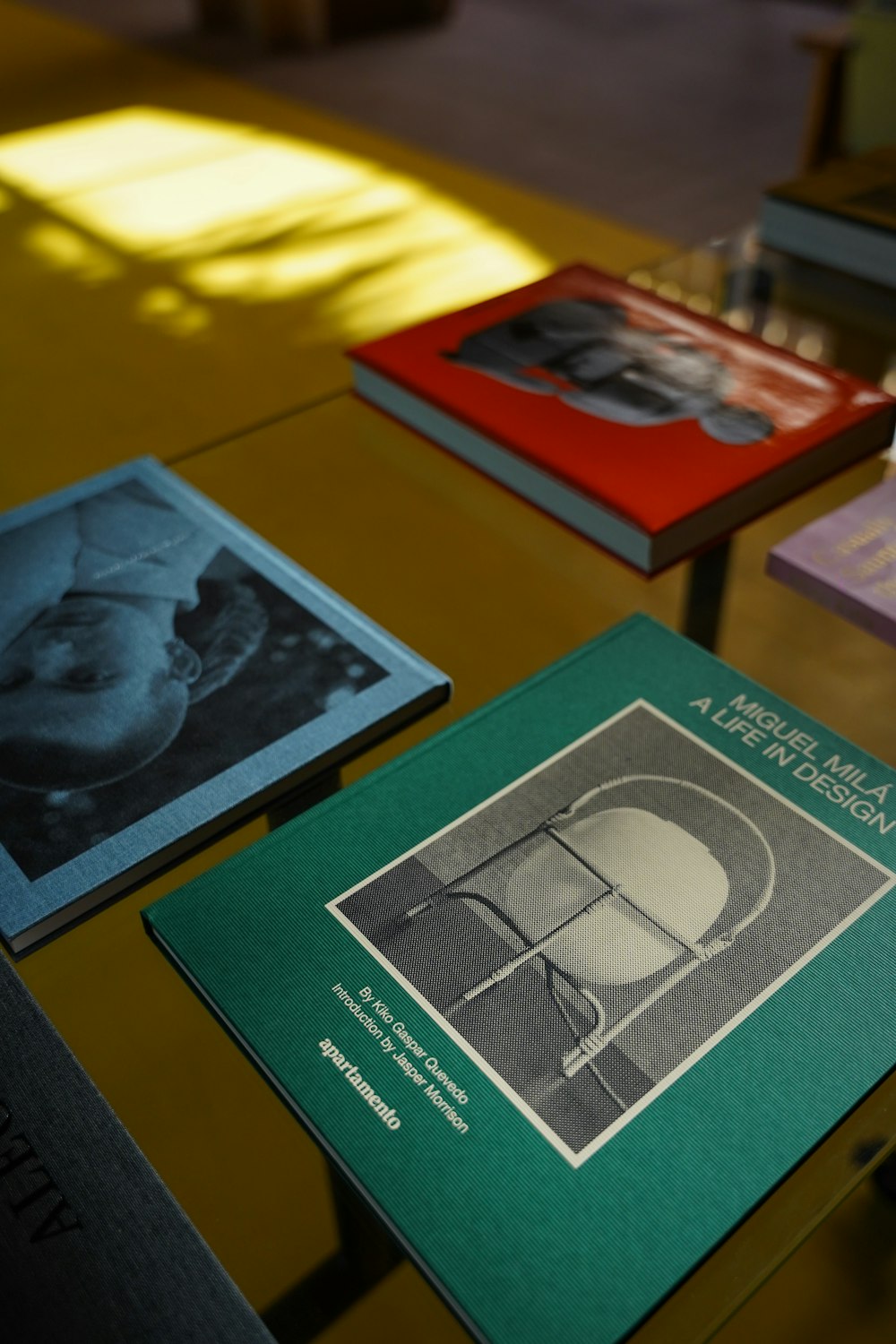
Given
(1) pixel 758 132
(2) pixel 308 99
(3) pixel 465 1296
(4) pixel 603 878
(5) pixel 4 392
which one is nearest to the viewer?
(3) pixel 465 1296

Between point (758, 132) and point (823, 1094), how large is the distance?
2.50 m

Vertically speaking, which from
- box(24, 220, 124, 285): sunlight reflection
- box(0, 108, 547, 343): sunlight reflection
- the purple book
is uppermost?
the purple book

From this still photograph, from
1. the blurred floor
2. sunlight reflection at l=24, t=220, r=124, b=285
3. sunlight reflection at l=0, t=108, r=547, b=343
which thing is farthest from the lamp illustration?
the blurred floor

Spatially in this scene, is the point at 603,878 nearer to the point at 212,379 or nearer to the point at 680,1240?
the point at 680,1240

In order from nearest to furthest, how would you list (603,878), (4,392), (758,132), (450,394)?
(603,878), (450,394), (4,392), (758,132)

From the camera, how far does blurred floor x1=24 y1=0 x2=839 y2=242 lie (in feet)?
7.29

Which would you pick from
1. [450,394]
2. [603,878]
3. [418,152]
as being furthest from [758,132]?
[603,878]

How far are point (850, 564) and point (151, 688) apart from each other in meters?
0.38

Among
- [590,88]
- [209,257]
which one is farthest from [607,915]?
[590,88]

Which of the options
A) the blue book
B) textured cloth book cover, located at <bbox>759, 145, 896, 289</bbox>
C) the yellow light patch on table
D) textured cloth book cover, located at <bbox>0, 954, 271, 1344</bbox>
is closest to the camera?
textured cloth book cover, located at <bbox>0, 954, 271, 1344</bbox>

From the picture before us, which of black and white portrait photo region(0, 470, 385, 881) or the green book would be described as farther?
black and white portrait photo region(0, 470, 385, 881)

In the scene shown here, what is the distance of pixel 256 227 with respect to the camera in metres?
1.95

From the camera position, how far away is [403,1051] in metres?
0.42

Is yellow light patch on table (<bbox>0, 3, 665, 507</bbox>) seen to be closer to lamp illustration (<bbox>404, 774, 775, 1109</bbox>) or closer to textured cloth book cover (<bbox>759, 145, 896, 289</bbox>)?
textured cloth book cover (<bbox>759, 145, 896, 289</bbox>)
